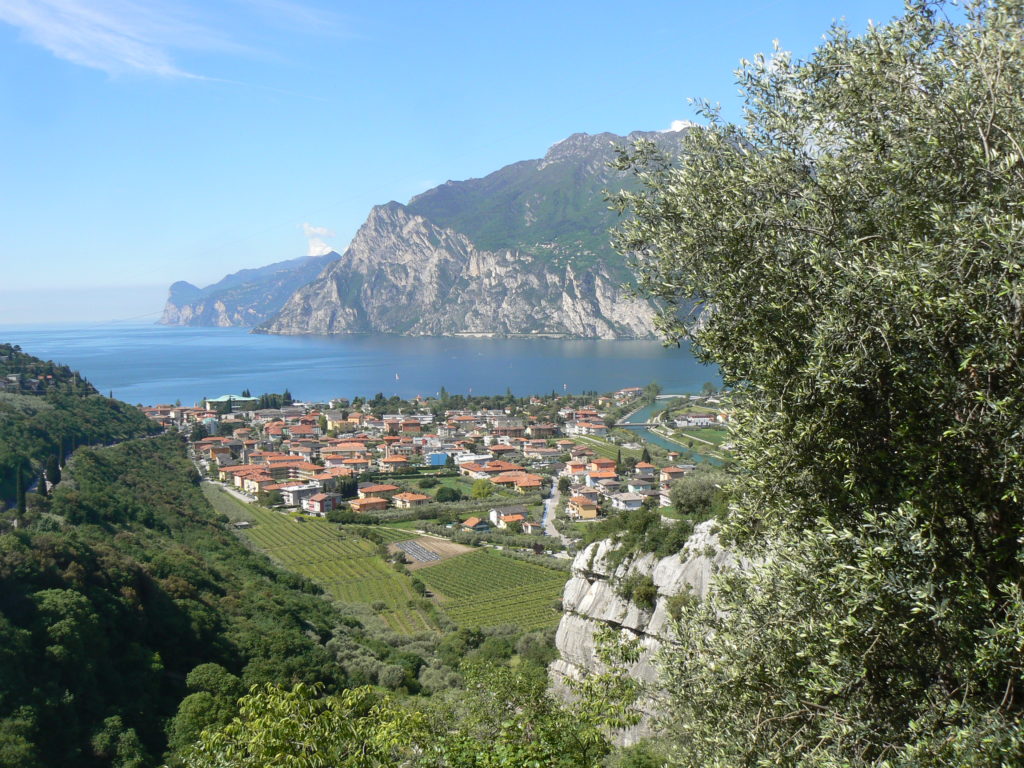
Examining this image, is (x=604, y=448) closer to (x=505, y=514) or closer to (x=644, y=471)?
(x=644, y=471)

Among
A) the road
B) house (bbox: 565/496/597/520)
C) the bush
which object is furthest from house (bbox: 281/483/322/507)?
house (bbox: 565/496/597/520)

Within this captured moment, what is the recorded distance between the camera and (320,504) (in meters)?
40.9

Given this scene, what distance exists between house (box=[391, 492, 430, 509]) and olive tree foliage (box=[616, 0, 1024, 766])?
37705 millimetres

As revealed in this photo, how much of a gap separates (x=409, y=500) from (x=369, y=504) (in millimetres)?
2218

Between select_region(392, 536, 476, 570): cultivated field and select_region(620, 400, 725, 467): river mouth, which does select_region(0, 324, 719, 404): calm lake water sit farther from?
Answer: select_region(392, 536, 476, 570): cultivated field

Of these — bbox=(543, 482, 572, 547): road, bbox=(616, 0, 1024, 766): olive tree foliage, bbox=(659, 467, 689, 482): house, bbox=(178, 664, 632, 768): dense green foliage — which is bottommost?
bbox=(543, 482, 572, 547): road

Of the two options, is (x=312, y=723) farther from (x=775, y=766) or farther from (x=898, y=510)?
(x=898, y=510)

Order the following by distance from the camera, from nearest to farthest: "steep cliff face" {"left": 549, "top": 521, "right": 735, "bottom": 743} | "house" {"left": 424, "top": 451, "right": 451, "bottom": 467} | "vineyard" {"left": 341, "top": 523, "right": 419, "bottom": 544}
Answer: "steep cliff face" {"left": 549, "top": 521, "right": 735, "bottom": 743}
"vineyard" {"left": 341, "top": 523, "right": 419, "bottom": 544}
"house" {"left": 424, "top": 451, "right": 451, "bottom": 467}

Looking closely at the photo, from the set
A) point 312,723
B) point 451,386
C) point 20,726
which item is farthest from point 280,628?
point 451,386

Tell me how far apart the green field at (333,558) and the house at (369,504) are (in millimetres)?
2648

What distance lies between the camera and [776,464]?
146 inches

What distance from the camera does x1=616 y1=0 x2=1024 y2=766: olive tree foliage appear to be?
9.73 feet

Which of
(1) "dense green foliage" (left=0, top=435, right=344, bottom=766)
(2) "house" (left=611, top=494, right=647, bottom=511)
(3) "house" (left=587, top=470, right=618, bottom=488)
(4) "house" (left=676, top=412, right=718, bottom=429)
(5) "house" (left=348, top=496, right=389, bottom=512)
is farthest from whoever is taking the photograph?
(4) "house" (left=676, top=412, right=718, bottom=429)

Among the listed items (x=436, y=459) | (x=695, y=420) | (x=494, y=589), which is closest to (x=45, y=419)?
(x=436, y=459)
